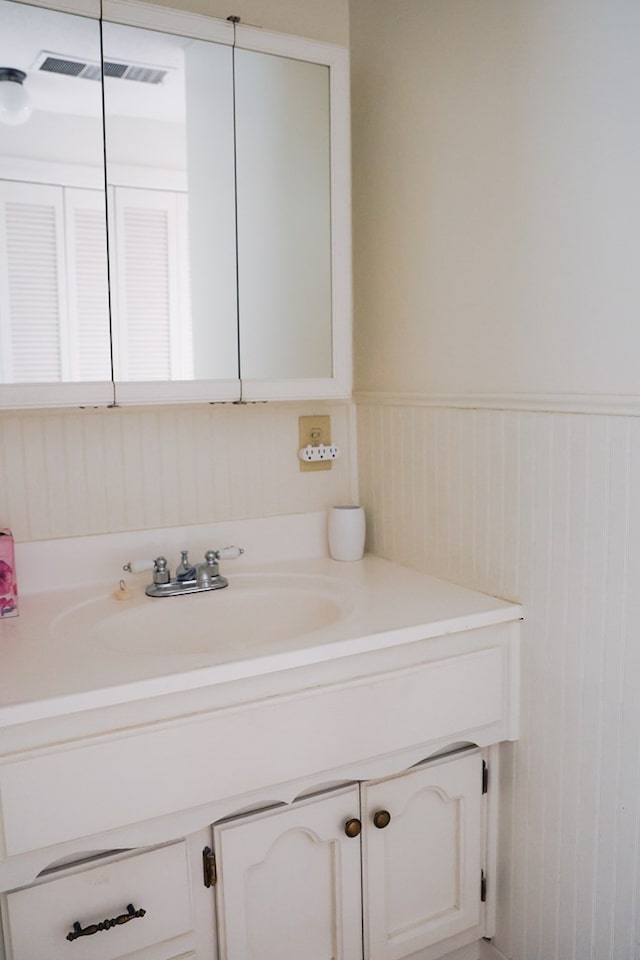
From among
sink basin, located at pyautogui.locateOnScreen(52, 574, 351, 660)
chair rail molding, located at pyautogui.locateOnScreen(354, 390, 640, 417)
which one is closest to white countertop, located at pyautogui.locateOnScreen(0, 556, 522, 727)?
sink basin, located at pyautogui.locateOnScreen(52, 574, 351, 660)

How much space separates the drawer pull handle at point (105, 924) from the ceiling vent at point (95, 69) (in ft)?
4.50

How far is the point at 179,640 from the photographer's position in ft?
4.91

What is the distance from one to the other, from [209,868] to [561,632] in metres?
0.69

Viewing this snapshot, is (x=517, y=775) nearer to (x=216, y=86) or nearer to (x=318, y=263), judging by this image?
(x=318, y=263)

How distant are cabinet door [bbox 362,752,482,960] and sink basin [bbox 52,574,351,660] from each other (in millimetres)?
336

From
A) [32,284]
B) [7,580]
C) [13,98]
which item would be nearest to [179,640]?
[7,580]

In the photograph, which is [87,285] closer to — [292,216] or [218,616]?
[292,216]

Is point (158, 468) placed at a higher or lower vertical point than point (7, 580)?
higher

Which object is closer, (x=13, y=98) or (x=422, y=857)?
(x=13, y=98)

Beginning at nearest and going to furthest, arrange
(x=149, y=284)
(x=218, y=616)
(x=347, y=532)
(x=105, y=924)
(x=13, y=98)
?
(x=105, y=924)
(x=13, y=98)
(x=149, y=284)
(x=218, y=616)
(x=347, y=532)

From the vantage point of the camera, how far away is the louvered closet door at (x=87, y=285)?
1.35 m

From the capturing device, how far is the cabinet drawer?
3.61ft

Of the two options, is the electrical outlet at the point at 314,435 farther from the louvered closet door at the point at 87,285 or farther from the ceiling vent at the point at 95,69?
the ceiling vent at the point at 95,69

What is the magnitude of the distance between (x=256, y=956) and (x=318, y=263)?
1294mm
